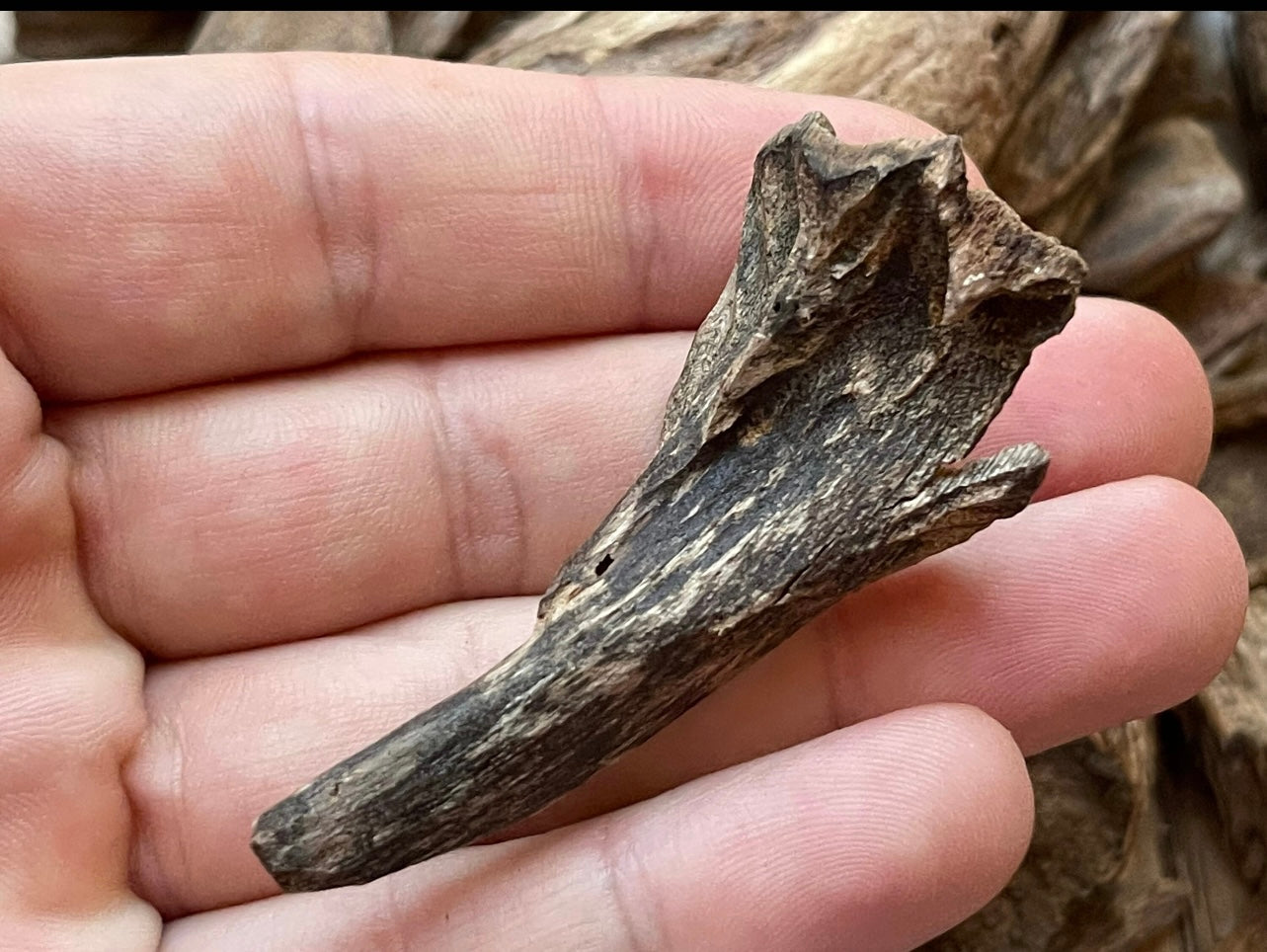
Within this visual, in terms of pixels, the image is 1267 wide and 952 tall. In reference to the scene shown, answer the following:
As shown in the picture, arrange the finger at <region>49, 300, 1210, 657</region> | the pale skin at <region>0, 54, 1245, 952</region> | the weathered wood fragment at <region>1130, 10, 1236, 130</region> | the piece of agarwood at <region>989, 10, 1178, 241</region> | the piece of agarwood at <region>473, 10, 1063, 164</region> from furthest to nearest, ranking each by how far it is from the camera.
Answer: the weathered wood fragment at <region>1130, 10, 1236, 130</region>, the piece of agarwood at <region>989, 10, 1178, 241</region>, the piece of agarwood at <region>473, 10, 1063, 164</region>, the finger at <region>49, 300, 1210, 657</region>, the pale skin at <region>0, 54, 1245, 952</region>

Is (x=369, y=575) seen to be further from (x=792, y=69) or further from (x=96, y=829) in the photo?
(x=792, y=69)

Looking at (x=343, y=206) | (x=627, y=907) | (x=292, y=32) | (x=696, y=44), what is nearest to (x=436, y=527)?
(x=343, y=206)

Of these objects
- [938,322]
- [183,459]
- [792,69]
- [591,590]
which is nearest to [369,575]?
[183,459]

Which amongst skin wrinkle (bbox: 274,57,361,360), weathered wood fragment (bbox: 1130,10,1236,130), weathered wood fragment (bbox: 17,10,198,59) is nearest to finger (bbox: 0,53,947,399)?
skin wrinkle (bbox: 274,57,361,360)

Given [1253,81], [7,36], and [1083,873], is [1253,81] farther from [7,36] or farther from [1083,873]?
[7,36]

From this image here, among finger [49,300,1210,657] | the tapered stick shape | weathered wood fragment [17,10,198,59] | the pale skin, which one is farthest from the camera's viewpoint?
weathered wood fragment [17,10,198,59]

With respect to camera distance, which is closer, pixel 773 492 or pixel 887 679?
pixel 773 492

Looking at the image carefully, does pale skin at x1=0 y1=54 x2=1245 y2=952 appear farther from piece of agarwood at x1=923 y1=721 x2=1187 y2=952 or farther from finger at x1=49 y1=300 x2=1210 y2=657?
piece of agarwood at x1=923 y1=721 x2=1187 y2=952
